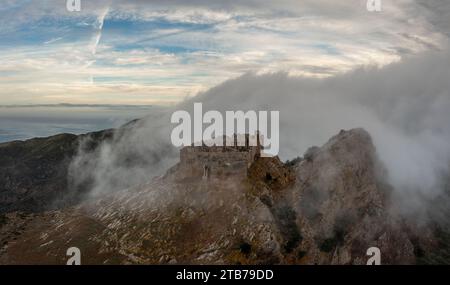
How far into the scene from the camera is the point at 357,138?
140 metres

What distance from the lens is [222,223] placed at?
89688 millimetres

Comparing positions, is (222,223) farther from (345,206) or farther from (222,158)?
(345,206)

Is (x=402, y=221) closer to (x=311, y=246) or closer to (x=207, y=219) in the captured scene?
(x=311, y=246)

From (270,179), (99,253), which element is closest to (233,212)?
(270,179)

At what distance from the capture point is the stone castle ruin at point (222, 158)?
95562 mm

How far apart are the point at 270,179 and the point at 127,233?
106 ft

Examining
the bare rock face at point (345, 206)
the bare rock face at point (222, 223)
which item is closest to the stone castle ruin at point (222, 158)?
the bare rock face at point (222, 223)

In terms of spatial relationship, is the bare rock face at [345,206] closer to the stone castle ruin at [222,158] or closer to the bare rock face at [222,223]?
the bare rock face at [222,223]

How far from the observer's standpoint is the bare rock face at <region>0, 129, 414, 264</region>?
288 feet

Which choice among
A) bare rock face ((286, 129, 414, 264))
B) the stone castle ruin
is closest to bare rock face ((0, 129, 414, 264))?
bare rock face ((286, 129, 414, 264))

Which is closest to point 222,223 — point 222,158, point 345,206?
point 222,158

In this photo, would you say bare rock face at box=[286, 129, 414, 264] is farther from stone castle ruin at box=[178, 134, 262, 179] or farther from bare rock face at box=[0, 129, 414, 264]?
stone castle ruin at box=[178, 134, 262, 179]

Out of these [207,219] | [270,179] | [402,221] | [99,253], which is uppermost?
[270,179]

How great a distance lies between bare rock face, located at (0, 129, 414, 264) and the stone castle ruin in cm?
177
